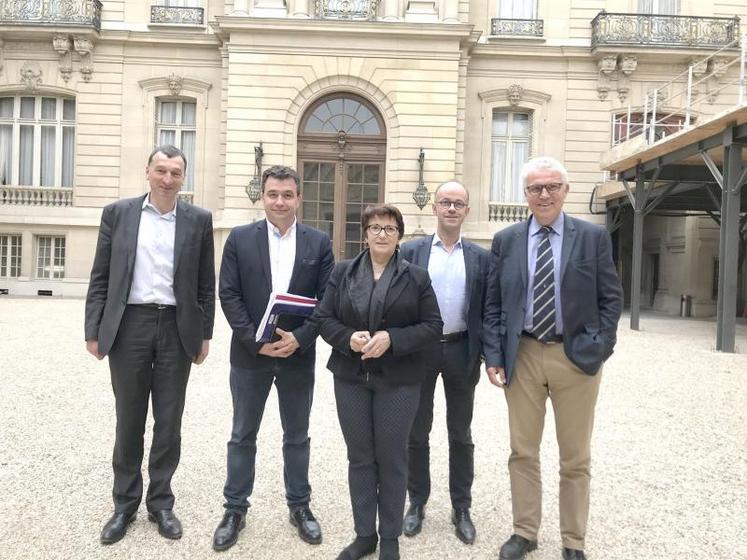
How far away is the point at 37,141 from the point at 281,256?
18.1 m

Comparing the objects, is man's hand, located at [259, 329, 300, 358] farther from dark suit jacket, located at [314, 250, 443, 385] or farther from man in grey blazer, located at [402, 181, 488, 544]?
man in grey blazer, located at [402, 181, 488, 544]

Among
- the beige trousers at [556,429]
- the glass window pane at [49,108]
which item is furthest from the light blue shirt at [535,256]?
the glass window pane at [49,108]

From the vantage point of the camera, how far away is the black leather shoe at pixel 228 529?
3.17 meters

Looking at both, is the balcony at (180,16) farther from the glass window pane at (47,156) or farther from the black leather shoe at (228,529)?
the black leather shoe at (228,529)

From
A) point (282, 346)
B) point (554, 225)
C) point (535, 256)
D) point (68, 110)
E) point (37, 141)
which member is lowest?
point (282, 346)

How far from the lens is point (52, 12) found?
17.4 metres

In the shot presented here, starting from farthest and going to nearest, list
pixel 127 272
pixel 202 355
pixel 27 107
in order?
pixel 27 107
pixel 202 355
pixel 127 272

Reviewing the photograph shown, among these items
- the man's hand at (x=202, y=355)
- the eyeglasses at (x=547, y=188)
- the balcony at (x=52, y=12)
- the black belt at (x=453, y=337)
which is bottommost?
the man's hand at (x=202, y=355)

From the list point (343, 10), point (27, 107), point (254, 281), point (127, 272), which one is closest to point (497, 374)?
point (254, 281)

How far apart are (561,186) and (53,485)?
11.5 ft

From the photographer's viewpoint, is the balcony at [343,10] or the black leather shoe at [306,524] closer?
the black leather shoe at [306,524]

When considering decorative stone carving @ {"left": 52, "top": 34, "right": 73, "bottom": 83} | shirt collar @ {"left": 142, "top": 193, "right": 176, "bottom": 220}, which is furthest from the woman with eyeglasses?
decorative stone carving @ {"left": 52, "top": 34, "right": 73, "bottom": 83}

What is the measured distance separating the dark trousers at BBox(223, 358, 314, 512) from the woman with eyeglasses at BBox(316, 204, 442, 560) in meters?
0.45

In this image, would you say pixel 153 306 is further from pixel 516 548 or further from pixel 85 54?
pixel 85 54
